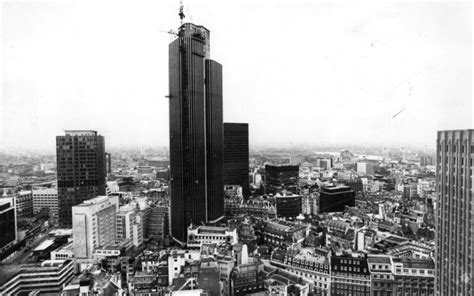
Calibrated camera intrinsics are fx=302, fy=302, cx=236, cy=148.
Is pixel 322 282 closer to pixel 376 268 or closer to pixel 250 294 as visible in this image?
pixel 376 268

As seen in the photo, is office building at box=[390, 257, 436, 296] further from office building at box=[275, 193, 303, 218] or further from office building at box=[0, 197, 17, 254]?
office building at box=[0, 197, 17, 254]

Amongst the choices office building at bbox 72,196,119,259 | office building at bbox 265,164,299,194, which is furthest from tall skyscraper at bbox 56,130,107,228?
office building at bbox 265,164,299,194

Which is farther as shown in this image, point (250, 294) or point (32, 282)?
point (32, 282)

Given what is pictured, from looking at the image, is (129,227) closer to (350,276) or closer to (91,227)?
(91,227)

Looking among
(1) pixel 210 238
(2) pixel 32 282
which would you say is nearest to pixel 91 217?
(2) pixel 32 282

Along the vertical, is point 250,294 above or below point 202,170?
below

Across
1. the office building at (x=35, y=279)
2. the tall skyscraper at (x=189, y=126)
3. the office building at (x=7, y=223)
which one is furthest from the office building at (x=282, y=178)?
the office building at (x=7, y=223)
